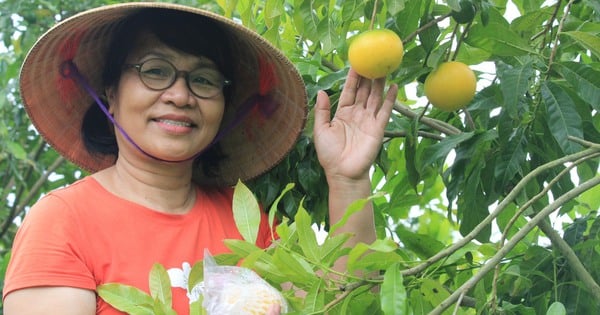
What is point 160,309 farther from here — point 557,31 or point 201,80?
point 557,31

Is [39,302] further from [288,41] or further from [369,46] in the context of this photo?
[288,41]

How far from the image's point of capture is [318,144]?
6.03ft

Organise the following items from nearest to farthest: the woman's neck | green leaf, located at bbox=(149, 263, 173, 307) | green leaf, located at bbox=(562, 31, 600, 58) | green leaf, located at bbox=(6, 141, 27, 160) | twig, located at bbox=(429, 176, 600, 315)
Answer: twig, located at bbox=(429, 176, 600, 315), green leaf, located at bbox=(149, 263, 173, 307), green leaf, located at bbox=(562, 31, 600, 58), the woman's neck, green leaf, located at bbox=(6, 141, 27, 160)

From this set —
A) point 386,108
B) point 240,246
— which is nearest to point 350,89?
point 386,108

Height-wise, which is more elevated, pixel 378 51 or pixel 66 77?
pixel 378 51

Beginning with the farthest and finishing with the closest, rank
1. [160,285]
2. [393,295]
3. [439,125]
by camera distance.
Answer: [439,125]
[160,285]
[393,295]

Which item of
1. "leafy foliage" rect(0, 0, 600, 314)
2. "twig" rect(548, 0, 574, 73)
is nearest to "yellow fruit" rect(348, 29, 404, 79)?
"leafy foliage" rect(0, 0, 600, 314)

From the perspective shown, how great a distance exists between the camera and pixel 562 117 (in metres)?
1.65

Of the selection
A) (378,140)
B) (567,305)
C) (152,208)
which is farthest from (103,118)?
(567,305)

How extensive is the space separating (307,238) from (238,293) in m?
0.13

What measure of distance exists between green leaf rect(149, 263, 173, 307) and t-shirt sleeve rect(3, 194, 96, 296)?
0.19 metres

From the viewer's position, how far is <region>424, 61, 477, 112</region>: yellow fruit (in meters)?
1.65

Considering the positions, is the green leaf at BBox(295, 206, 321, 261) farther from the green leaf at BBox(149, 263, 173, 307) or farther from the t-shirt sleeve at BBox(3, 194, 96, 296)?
the t-shirt sleeve at BBox(3, 194, 96, 296)

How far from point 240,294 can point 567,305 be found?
671mm
